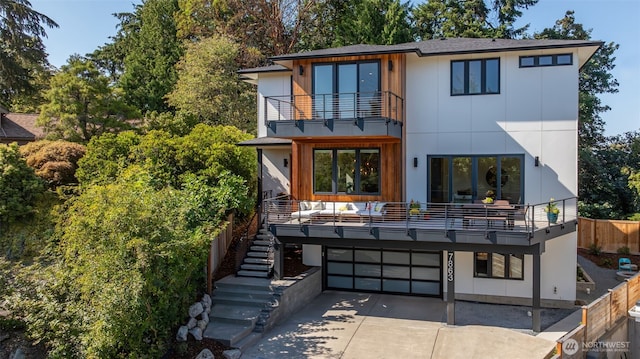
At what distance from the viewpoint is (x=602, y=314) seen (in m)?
11.6

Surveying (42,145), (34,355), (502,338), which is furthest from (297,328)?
(42,145)

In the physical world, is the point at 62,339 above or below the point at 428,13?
below

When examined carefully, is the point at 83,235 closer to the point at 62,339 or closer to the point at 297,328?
the point at 62,339

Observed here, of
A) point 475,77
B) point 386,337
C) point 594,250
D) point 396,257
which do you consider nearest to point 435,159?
point 475,77

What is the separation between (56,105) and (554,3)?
1288 inches

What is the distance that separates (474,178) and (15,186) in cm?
1669

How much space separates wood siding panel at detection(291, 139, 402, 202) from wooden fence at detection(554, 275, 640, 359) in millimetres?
6767

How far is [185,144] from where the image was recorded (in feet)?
55.9

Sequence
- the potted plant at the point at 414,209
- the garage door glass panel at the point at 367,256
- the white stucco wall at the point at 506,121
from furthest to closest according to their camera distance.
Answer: the garage door glass panel at the point at 367,256
the white stucco wall at the point at 506,121
the potted plant at the point at 414,209

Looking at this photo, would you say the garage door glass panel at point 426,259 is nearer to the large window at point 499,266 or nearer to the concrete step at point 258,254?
the large window at point 499,266

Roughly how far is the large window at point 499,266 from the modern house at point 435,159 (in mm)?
34

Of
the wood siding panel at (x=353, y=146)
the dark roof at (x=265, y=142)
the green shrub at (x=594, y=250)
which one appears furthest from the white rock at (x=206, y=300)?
the green shrub at (x=594, y=250)

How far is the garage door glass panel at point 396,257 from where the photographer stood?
54.3 feet

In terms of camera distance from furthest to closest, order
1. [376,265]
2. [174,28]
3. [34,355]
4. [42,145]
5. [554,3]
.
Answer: [174,28]
[554,3]
[42,145]
[376,265]
[34,355]
